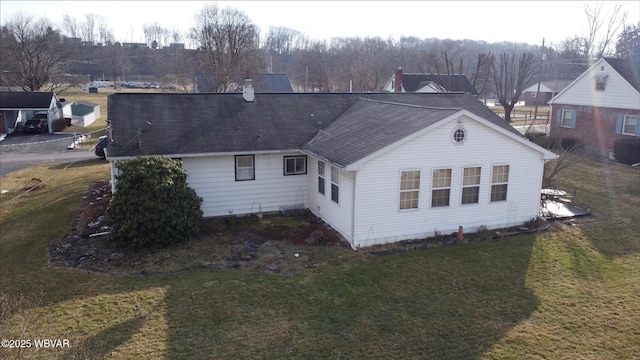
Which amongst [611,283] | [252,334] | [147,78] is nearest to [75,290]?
[252,334]

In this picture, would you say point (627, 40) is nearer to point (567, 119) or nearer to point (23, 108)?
point (567, 119)

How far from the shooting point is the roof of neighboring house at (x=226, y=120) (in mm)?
16156

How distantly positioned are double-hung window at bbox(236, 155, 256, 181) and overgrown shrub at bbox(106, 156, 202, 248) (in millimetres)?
2946

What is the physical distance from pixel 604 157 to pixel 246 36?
40.6 m

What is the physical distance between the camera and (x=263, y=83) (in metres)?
41.5

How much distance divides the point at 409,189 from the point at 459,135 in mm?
2305

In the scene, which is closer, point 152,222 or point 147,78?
point 152,222

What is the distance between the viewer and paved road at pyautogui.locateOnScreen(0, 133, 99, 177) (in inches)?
1176

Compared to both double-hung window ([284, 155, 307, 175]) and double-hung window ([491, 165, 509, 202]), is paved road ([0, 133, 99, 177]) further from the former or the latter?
double-hung window ([491, 165, 509, 202])

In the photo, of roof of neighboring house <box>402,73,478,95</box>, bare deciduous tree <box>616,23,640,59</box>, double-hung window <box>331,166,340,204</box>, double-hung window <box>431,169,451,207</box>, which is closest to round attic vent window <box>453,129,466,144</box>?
double-hung window <box>431,169,451,207</box>

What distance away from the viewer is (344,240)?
14586 millimetres

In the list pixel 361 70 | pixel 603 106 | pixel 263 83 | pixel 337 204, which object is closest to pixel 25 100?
pixel 263 83

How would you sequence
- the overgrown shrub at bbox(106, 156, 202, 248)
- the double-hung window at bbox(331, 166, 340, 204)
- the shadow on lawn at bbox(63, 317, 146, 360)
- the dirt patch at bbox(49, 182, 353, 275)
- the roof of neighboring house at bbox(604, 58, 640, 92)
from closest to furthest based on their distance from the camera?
the shadow on lawn at bbox(63, 317, 146, 360)
the dirt patch at bbox(49, 182, 353, 275)
the overgrown shrub at bbox(106, 156, 202, 248)
the double-hung window at bbox(331, 166, 340, 204)
the roof of neighboring house at bbox(604, 58, 640, 92)

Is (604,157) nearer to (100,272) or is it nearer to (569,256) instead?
(569,256)
